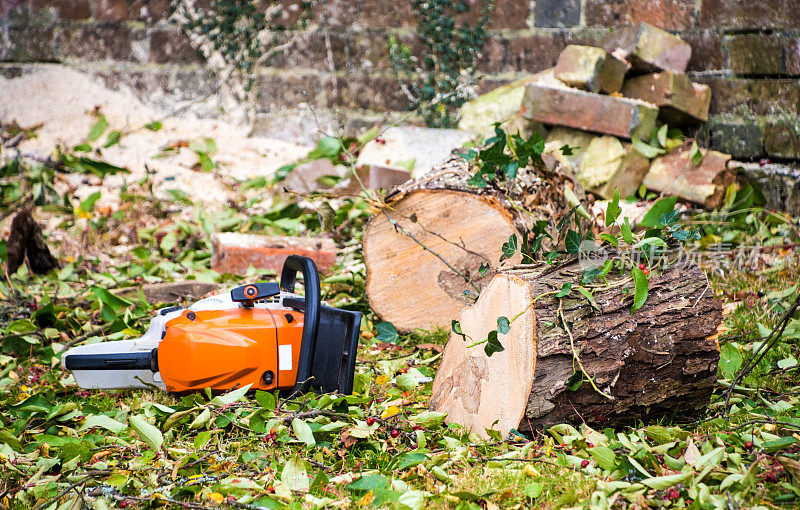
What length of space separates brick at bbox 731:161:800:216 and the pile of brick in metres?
0.19

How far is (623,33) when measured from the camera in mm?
4102

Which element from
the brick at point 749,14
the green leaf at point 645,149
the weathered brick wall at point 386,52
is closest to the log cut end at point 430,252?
the green leaf at point 645,149

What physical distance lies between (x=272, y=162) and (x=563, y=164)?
2.27 metres

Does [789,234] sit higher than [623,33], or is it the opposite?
[623,33]

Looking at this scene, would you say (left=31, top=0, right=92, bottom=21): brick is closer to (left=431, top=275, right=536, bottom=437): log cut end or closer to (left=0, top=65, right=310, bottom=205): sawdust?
(left=0, top=65, right=310, bottom=205): sawdust

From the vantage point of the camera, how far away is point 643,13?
13.9 ft

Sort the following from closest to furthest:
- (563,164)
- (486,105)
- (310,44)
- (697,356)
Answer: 1. (697,356)
2. (563,164)
3. (486,105)
4. (310,44)

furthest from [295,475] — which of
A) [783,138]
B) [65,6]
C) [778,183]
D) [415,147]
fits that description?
[65,6]

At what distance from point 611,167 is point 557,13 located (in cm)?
122

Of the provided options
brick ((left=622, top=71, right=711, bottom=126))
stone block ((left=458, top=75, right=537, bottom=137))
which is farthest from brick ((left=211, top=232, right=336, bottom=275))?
brick ((left=622, top=71, right=711, bottom=126))

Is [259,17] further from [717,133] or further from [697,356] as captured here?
[697,356]

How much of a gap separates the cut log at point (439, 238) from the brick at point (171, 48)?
283cm

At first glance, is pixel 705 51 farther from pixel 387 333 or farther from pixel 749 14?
pixel 387 333

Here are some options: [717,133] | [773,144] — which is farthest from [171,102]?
[773,144]
